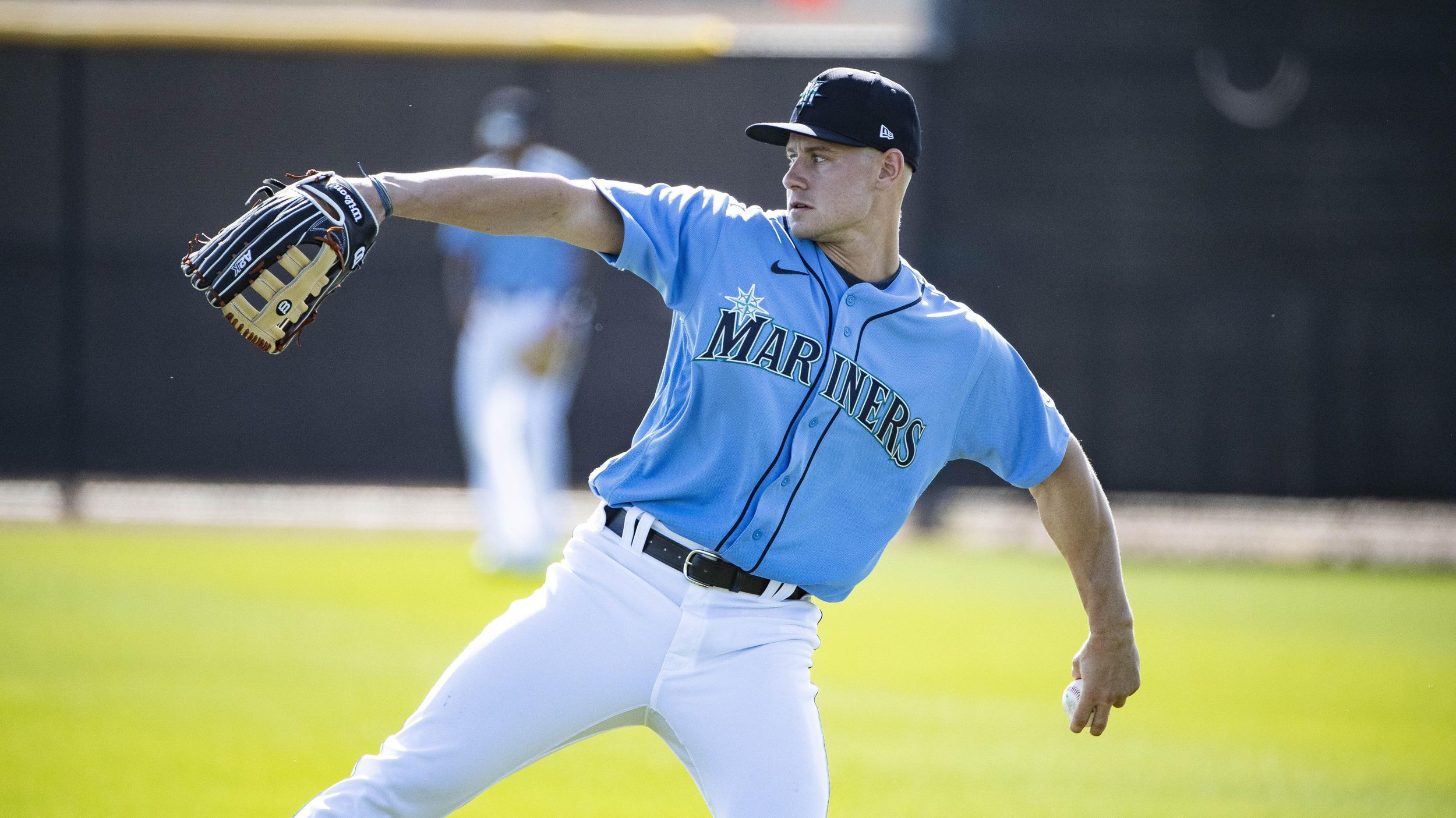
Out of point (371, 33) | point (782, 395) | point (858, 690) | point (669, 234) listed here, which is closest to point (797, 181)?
point (669, 234)

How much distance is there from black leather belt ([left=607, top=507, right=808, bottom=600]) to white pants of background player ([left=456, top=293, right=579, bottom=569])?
5.28 meters

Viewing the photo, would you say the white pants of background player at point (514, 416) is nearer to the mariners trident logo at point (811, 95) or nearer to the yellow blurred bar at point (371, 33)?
the yellow blurred bar at point (371, 33)

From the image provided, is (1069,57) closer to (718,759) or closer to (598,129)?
(598,129)

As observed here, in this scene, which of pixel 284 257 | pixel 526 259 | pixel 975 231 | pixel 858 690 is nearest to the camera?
pixel 284 257

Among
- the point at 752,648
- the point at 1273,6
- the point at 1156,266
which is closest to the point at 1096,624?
the point at 752,648

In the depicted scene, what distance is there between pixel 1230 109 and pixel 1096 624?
8245mm

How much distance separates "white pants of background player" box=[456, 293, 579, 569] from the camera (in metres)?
8.33

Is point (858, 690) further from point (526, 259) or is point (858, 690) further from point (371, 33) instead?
point (371, 33)

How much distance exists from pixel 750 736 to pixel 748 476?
551 mm

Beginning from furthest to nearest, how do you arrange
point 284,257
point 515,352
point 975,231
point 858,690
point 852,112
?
point 975,231 < point 515,352 < point 858,690 < point 852,112 < point 284,257

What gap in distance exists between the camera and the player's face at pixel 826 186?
10.8 feet

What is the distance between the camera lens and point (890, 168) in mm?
3402

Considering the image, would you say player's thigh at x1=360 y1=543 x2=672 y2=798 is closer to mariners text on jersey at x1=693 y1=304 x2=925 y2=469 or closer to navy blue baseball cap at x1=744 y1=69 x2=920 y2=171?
mariners text on jersey at x1=693 y1=304 x2=925 y2=469

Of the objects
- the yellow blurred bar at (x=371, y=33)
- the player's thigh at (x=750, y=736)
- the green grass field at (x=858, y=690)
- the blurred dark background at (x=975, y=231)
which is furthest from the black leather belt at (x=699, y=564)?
the yellow blurred bar at (x=371, y=33)
